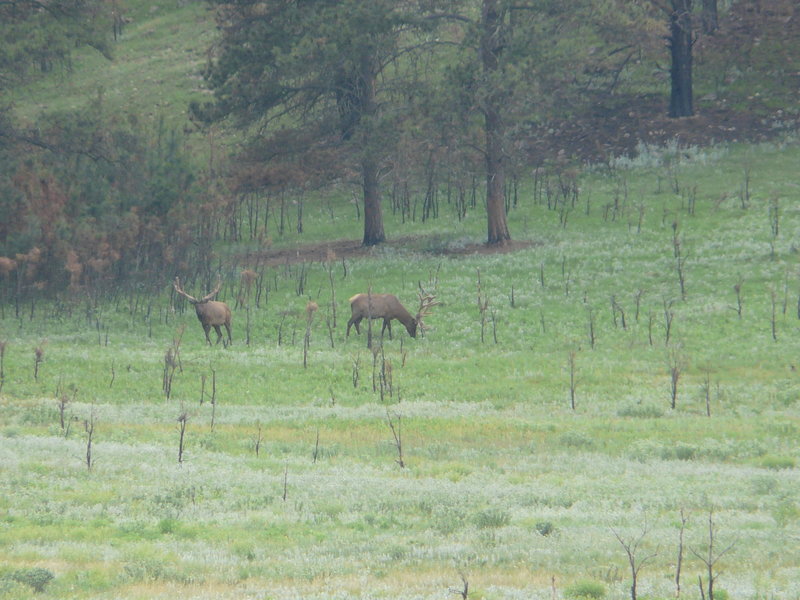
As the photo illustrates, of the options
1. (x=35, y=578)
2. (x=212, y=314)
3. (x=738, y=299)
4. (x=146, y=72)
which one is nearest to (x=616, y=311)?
(x=738, y=299)

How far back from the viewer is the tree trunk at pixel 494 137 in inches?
1551

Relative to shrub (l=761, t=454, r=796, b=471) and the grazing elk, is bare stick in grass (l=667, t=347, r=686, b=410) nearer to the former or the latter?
shrub (l=761, t=454, r=796, b=471)

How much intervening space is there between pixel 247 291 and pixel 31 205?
314 inches

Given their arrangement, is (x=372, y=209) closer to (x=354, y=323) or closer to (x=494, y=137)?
(x=494, y=137)

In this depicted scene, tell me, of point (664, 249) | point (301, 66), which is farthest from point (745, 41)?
point (301, 66)

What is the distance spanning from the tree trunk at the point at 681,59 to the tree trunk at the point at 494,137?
13759mm

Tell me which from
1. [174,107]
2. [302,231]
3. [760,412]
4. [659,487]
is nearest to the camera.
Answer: [659,487]

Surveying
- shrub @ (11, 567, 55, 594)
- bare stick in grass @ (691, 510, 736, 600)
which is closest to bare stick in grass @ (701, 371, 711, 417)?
bare stick in grass @ (691, 510, 736, 600)

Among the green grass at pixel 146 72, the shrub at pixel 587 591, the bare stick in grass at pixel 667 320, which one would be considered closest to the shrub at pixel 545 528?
the shrub at pixel 587 591

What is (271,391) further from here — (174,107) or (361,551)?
(174,107)

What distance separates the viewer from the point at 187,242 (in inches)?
1495

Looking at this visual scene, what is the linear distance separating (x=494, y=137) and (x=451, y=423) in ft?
67.4

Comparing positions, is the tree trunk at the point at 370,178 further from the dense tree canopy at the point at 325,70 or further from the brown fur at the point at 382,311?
the brown fur at the point at 382,311

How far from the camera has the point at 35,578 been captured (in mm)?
10789
